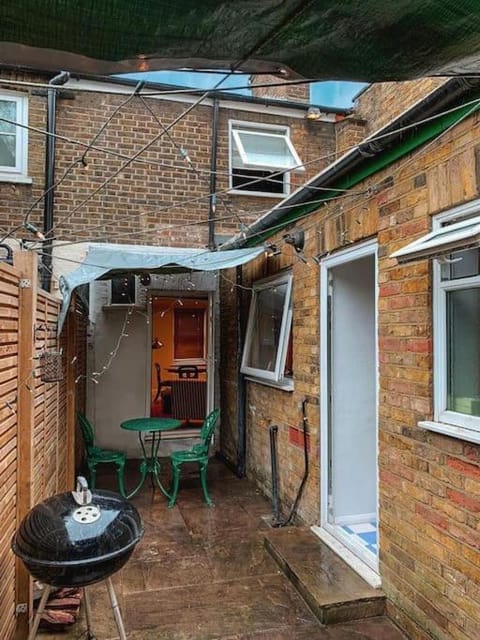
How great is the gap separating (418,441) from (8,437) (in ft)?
7.93

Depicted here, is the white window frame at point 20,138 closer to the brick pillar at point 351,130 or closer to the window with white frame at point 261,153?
the window with white frame at point 261,153

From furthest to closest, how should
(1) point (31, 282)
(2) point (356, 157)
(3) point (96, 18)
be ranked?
(2) point (356, 157) → (1) point (31, 282) → (3) point (96, 18)

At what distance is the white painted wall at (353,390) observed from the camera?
4188 millimetres

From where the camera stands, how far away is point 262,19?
3.79ft

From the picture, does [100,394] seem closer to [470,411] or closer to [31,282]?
[31,282]

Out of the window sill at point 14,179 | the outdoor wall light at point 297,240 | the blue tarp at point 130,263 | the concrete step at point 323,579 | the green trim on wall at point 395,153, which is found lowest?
the concrete step at point 323,579

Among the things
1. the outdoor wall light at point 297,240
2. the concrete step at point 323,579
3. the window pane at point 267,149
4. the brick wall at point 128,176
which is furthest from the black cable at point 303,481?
the window pane at point 267,149

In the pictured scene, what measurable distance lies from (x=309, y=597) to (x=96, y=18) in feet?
11.3

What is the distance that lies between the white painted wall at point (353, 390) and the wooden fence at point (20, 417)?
2424 mm

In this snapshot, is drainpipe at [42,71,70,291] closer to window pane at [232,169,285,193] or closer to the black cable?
window pane at [232,169,285,193]

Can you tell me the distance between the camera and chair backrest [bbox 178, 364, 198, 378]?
10617mm

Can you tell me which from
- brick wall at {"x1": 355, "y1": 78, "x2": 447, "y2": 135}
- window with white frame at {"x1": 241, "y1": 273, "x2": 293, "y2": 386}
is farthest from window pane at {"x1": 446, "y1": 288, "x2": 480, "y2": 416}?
brick wall at {"x1": 355, "y1": 78, "x2": 447, "y2": 135}

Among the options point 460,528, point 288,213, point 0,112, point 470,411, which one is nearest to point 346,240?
point 288,213

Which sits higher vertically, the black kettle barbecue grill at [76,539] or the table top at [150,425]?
the black kettle barbecue grill at [76,539]
